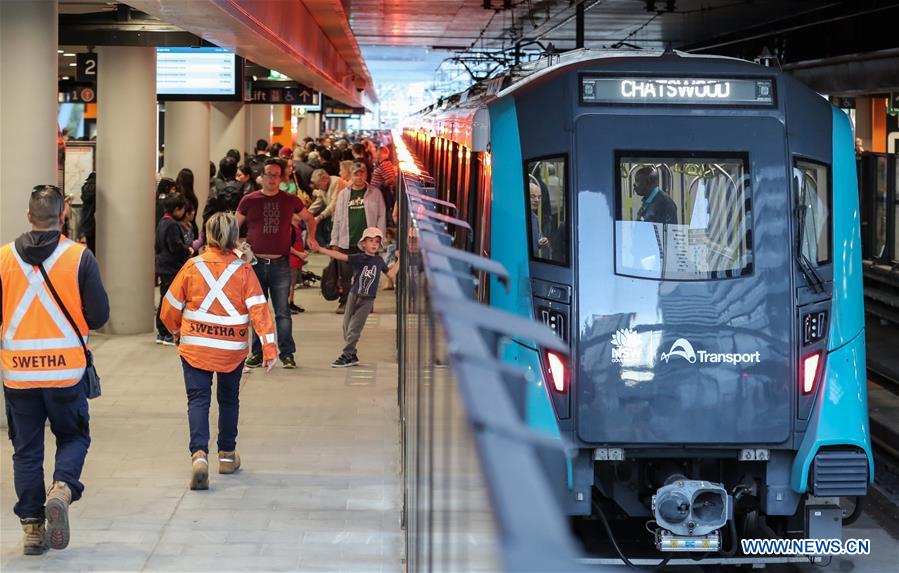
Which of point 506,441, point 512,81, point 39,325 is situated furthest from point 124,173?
point 506,441

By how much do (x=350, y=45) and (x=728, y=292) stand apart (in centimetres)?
2193

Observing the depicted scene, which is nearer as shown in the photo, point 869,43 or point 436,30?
point 869,43

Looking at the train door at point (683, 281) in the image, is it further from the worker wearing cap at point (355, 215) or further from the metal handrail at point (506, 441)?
the worker wearing cap at point (355, 215)

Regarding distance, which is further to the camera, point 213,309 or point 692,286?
point 213,309

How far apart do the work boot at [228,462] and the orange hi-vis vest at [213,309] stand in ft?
2.33

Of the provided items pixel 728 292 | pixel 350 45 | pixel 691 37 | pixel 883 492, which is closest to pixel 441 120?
pixel 883 492

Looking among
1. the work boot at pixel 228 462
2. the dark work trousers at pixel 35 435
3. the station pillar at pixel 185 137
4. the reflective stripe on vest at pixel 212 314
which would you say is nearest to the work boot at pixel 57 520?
the dark work trousers at pixel 35 435

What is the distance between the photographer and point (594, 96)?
25.9 feet

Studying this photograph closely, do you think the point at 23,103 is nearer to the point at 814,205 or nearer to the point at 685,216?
the point at 685,216

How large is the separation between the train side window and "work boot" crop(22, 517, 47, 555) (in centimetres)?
458

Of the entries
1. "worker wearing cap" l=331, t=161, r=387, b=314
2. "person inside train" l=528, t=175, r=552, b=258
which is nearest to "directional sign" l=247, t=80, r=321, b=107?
"worker wearing cap" l=331, t=161, r=387, b=314

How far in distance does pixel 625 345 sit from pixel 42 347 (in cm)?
318

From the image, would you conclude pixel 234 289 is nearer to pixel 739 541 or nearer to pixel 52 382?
pixel 52 382

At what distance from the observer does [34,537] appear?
7148 mm
